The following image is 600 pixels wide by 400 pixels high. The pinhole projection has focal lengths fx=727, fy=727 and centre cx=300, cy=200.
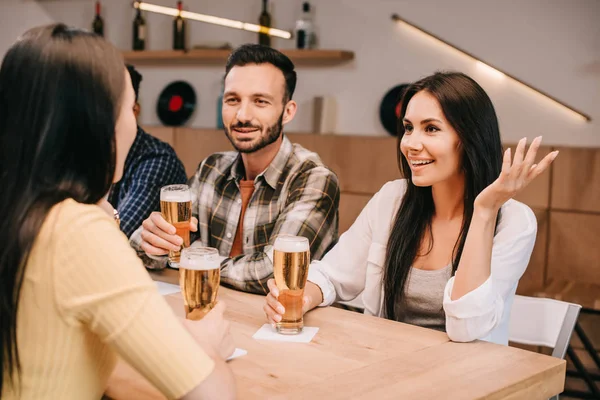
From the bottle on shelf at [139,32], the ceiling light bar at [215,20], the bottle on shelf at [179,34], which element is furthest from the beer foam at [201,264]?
the bottle on shelf at [139,32]

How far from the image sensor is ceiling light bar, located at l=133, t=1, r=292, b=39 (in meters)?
5.03

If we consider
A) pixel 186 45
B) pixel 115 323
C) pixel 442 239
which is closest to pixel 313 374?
pixel 115 323

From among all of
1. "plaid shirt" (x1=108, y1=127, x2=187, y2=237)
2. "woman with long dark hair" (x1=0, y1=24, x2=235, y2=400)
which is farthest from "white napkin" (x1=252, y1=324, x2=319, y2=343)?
"plaid shirt" (x1=108, y1=127, x2=187, y2=237)

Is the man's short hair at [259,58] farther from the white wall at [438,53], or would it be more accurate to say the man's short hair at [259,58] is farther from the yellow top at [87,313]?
the white wall at [438,53]

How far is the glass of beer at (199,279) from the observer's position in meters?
1.52

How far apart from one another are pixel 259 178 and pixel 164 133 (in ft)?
8.96

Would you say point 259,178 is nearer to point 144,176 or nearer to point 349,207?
point 144,176

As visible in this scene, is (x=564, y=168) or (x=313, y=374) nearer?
(x=313, y=374)

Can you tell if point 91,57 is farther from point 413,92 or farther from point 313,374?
point 413,92

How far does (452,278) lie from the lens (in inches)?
→ 70.1

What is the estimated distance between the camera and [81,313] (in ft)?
3.56

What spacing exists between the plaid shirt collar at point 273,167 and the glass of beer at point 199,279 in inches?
42.8

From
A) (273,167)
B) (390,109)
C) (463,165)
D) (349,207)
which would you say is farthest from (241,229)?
(390,109)

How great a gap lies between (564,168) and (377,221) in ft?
6.61
